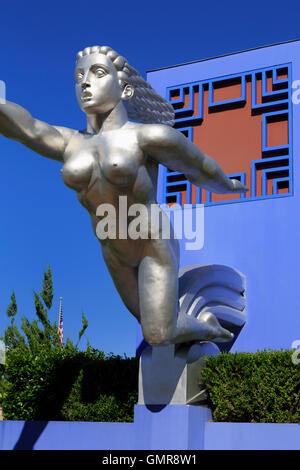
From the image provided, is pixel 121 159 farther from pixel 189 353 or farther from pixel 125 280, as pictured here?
pixel 189 353

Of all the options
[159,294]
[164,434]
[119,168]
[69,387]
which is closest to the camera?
[119,168]

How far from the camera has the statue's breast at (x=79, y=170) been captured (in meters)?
4.85

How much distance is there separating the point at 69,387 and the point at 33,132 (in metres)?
2.94

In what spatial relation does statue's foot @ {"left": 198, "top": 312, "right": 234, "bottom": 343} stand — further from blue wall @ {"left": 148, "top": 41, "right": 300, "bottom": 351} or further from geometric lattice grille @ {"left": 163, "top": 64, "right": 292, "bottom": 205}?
geometric lattice grille @ {"left": 163, "top": 64, "right": 292, "bottom": 205}

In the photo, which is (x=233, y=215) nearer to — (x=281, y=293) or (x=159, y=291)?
(x=281, y=293)

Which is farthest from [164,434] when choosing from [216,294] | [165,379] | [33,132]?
[33,132]

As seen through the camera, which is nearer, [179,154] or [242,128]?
[179,154]

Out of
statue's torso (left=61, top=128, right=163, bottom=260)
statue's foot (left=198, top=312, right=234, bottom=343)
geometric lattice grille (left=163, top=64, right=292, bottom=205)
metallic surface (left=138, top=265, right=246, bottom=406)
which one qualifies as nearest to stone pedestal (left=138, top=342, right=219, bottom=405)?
metallic surface (left=138, top=265, right=246, bottom=406)

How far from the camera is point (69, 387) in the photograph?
21.4 ft

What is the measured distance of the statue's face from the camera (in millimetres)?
4953

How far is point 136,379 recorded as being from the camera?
20.8 ft

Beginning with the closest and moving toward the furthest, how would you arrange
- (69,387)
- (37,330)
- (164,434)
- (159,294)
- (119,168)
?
(119,168)
(159,294)
(164,434)
(69,387)
(37,330)

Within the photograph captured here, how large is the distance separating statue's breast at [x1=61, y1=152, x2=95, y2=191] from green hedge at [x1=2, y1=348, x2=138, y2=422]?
2370 millimetres
